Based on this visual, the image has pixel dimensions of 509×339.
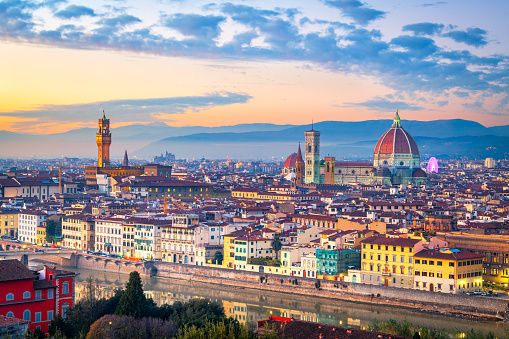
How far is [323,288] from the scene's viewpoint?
32.3 metres

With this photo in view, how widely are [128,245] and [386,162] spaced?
6303 cm

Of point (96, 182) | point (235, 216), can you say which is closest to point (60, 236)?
point (235, 216)

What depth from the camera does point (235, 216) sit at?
149ft

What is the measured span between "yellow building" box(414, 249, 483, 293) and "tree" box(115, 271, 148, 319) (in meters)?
10.5

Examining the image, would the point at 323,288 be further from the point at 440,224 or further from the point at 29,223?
the point at 29,223

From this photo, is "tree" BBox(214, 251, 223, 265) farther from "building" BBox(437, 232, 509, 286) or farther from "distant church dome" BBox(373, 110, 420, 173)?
"distant church dome" BBox(373, 110, 420, 173)

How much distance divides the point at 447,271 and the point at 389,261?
2.44 metres

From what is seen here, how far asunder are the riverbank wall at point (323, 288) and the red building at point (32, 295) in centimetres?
1172

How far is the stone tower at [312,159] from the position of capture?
9650 cm

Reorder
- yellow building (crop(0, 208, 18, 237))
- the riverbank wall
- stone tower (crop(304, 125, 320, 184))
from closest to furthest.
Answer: the riverbank wall
yellow building (crop(0, 208, 18, 237))
stone tower (crop(304, 125, 320, 184))

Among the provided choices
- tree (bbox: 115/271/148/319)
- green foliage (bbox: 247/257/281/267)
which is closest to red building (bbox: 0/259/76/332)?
tree (bbox: 115/271/148/319)

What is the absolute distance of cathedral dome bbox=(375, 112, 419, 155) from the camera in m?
101

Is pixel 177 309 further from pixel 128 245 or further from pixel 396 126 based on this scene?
pixel 396 126

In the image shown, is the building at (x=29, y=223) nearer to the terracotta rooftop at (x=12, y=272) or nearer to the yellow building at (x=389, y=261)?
the yellow building at (x=389, y=261)
